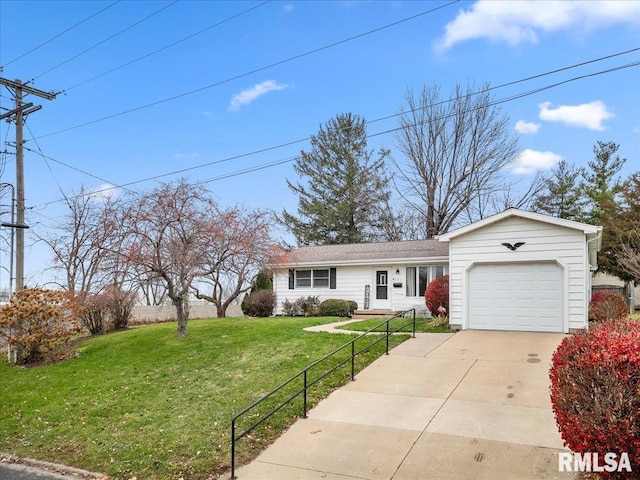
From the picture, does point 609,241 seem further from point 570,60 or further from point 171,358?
point 171,358

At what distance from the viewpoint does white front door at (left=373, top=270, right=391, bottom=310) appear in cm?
2027

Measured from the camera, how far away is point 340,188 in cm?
3597

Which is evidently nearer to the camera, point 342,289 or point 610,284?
point 342,289

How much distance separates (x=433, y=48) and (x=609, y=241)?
70.2ft

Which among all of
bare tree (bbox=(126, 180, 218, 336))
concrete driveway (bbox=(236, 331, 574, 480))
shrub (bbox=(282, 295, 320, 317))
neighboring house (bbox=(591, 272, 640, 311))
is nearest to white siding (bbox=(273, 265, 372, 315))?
shrub (bbox=(282, 295, 320, 317))

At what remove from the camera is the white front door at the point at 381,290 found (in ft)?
66.5

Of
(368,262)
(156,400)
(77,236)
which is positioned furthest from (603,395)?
(77,236)

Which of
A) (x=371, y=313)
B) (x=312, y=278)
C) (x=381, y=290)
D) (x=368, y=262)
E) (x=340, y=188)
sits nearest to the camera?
(x=371, y=313)

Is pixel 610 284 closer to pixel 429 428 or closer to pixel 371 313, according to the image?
pixel 371 313

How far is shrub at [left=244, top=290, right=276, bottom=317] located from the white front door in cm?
504

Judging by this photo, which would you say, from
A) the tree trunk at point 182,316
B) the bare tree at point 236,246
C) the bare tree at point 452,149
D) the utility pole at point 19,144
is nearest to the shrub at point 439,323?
the bare tree at point 236,246

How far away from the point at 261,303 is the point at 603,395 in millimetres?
18874

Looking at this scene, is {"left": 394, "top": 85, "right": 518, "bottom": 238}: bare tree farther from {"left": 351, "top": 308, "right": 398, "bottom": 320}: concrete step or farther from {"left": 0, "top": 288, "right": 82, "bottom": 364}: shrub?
{"left": 0, "top": 288, "right": 82, "bottom": 364}: shrub

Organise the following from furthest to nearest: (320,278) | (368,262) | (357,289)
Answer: (320,278)
(357,289)
(368,262)
